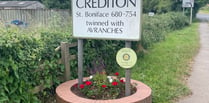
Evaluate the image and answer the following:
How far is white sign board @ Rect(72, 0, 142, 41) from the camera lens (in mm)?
3533

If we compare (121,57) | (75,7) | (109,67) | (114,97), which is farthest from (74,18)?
(109,67)

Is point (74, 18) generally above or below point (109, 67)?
above

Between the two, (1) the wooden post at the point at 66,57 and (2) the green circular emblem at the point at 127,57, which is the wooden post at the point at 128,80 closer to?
(2) the green circular emblem at the point at 127,57

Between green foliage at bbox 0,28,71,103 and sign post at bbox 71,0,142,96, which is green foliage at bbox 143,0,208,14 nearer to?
sign post at bbox 71,0,142,96

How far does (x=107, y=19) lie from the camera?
12.3 feet

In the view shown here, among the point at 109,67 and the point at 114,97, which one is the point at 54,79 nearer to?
the point at 114,97

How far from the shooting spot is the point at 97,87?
3982 mm

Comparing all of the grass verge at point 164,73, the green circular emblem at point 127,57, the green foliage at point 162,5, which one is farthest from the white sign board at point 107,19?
the green foliage at point 162,5

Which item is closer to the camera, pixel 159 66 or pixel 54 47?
pixel 54 47

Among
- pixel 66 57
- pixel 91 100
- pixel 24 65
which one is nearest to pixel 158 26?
pixel 66 57

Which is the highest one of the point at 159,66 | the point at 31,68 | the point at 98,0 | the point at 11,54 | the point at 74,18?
the point at 98,0

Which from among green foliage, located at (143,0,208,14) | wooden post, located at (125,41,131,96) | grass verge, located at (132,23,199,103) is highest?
green foliage, located at (143,0,208,14)

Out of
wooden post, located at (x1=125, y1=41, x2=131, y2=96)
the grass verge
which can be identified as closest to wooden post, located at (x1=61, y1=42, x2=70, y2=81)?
wooden post, located at (x1=125, y1=41, x2=131, y2=96)

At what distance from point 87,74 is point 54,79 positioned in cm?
114
